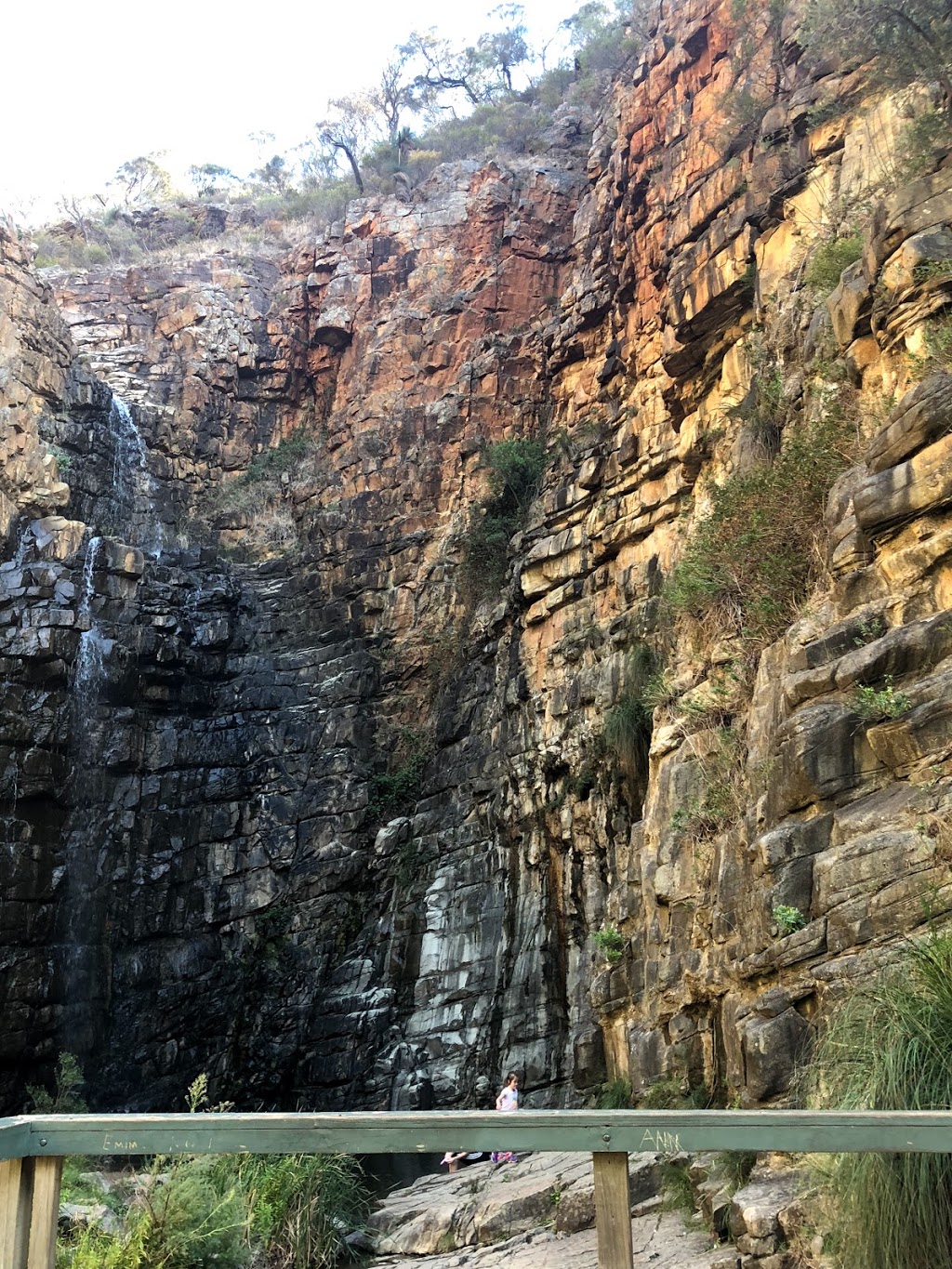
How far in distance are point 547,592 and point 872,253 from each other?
9.78 metres

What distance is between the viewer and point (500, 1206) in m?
8.38

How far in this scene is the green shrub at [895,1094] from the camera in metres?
3.35

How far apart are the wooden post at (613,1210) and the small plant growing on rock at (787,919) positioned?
13.5 ft

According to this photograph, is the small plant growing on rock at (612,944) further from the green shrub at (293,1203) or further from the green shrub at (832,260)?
the green shrub at (832,260)

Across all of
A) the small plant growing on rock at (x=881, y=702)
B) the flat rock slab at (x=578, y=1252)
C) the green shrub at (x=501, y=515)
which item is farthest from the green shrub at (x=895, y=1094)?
the green shrub at (x=501, y=515)

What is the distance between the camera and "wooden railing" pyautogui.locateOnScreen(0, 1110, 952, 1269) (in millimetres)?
2609

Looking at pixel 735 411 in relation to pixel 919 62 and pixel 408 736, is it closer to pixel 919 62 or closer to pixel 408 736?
pixel 919 62

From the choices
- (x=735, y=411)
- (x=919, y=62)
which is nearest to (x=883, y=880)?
(x=735, y=411)

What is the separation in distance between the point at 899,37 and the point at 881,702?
852cm

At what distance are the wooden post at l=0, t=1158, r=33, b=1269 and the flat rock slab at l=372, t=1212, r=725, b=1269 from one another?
3.36 meters

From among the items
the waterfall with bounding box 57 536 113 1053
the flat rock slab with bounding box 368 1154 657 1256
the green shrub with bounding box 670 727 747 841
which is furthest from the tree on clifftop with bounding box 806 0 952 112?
the waterfall with bounding box 57 536 113 1053

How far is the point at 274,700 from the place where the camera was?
22969 millimetres

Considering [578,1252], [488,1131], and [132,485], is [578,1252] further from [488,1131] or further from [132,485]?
[132,485]

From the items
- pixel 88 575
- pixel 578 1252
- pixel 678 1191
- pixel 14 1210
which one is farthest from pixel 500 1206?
pixel 88 575
